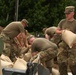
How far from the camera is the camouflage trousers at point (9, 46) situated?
9857mm

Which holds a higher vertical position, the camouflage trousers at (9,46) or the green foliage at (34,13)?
the camouflage trousers at (9,46)

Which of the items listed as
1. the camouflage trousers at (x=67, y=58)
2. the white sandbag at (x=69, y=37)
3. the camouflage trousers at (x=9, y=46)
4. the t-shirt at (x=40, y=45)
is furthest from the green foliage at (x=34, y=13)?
the white sandbag at (x=69, y=37)

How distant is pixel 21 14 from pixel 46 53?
26.1 meters

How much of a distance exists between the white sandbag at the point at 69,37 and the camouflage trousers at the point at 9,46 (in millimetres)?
1848

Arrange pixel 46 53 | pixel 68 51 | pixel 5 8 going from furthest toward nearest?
pixel 5 8 < pixel 46 53 < pixel 68 51

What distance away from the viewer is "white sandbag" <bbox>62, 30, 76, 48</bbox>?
8.32 m

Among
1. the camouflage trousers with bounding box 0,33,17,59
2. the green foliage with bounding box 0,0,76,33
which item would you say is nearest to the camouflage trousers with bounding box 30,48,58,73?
the camouflage trousers with bounding box 0,33,17,59

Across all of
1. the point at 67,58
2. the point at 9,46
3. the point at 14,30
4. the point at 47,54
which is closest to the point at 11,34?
the point at 14,30

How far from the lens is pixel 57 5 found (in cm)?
3597

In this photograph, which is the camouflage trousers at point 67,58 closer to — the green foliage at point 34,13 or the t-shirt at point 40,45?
the t-shirt at point 40,45

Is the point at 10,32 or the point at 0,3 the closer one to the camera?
the point at 10,32

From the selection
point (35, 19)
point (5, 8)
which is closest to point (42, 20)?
point (35, 19)

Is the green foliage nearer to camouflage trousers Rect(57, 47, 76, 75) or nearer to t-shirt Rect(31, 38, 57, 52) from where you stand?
t-shirt Rect(31, 38, 57, 52)

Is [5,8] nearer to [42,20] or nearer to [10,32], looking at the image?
[42,20]
